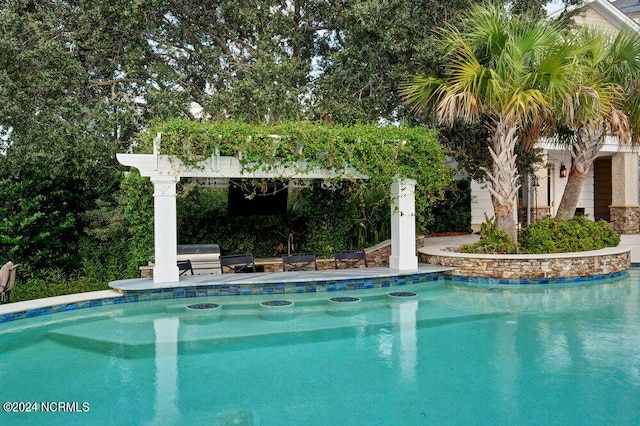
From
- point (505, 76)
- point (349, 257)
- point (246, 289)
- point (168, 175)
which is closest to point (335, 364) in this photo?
point (246, 289)

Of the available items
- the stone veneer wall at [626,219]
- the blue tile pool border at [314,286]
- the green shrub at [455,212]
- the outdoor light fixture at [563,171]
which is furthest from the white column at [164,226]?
the stone veneer wall at [626,219]

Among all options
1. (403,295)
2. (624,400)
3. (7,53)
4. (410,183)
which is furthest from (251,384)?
(7,53)

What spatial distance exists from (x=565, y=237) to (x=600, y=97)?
133 inches

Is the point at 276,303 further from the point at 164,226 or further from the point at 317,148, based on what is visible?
the point at 317,148

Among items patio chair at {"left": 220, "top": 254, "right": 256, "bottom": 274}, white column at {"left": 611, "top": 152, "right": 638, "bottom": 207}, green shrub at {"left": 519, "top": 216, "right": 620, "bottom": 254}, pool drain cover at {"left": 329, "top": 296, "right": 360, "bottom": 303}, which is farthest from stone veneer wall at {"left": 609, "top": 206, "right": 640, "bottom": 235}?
patio chair at {"left": 220, "top": 254, "right": 256, "bottom": 274}

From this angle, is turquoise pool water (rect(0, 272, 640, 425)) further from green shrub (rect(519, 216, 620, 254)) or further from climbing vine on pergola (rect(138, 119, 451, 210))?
climbing vine on pergola (rect(138, 119, 451, 210))

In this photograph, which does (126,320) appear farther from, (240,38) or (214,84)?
(240,38)

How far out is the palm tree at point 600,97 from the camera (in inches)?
438

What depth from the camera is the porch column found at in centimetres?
1914

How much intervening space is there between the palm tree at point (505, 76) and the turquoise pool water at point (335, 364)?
4092mm

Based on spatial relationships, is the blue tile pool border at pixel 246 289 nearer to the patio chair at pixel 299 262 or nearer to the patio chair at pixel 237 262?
the patio chair at pixel 237 262

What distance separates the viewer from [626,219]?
62.7 ft

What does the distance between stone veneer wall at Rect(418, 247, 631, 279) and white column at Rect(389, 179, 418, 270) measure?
0.94 m

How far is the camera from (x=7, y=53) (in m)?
11.4
